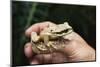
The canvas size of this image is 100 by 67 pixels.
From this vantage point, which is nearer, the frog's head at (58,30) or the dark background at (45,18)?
the dark background at (45,18)

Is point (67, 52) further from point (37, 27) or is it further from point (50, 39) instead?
point (37, 27)

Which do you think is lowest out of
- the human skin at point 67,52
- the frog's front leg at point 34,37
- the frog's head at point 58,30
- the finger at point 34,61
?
the finger at point 34,61

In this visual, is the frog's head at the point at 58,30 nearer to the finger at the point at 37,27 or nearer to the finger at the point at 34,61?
the finger at the point at 37,27

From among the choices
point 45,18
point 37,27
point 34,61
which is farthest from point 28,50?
point 45,18

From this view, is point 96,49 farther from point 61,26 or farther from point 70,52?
point 61,26

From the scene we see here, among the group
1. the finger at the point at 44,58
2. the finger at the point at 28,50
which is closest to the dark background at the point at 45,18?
the finger at the point at 28,50

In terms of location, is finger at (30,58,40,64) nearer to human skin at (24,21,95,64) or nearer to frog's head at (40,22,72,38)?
human skin at (24,21,95,64)

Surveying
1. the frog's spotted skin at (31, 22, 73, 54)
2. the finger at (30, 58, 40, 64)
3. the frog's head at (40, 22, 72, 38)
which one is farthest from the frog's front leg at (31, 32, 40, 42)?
the finger at (30, 58, 40, 64)

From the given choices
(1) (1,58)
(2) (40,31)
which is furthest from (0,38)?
(2) (40,31)
